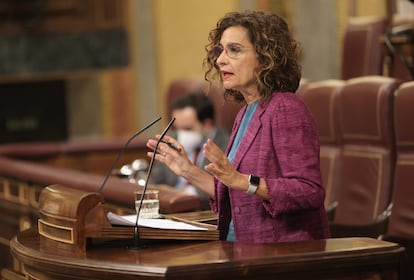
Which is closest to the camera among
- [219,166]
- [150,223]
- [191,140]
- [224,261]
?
[224,261]

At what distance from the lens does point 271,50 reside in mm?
2771

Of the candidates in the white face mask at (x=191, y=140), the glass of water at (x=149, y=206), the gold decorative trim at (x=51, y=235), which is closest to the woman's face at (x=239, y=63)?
the glass of water at (x=149, y=206)

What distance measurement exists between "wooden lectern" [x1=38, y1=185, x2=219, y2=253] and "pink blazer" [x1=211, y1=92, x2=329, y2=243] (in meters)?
0.14

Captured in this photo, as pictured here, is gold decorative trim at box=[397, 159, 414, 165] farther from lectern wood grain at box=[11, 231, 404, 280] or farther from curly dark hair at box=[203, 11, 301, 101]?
lectern wood grain at box=[11, 231, 404, 280]

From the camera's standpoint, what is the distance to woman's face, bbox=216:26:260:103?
2775mm

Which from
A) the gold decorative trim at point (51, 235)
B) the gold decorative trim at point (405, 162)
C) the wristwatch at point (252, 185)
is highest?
the wristwatch at point (252, 185)

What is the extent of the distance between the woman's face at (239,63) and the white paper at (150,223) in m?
0.41

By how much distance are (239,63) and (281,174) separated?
0.33 meters

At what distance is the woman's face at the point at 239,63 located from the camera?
2.78 meters

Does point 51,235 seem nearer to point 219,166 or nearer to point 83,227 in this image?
point 83,227

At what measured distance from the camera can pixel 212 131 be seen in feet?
17.0

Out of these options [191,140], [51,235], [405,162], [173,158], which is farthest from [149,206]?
[191,140]

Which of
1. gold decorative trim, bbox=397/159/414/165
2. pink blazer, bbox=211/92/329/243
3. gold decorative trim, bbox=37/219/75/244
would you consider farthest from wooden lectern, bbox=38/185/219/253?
gold decorative trim, bbox=397/159/414/165

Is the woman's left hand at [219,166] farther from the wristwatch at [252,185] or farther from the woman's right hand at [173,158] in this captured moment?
the woman's right hand at [173,158]
